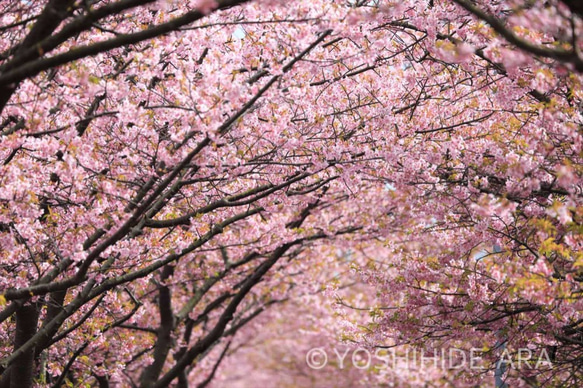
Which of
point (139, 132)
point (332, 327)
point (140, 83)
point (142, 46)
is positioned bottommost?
point (139, 132)

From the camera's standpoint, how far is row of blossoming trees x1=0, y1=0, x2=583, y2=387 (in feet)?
19.0

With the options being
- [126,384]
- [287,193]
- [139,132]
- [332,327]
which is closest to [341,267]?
[332,327]

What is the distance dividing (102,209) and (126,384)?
8.69 m

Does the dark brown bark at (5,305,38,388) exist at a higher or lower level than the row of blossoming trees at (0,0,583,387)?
lower

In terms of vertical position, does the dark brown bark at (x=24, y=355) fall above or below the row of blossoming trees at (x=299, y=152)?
below

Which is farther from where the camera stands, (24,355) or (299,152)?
(299,152)

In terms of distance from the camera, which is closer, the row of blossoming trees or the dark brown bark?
the row of blossoming trees

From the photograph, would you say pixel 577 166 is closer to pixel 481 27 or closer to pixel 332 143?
pixel 481 27

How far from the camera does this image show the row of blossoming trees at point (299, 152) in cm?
580

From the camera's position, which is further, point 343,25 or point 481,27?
point 481,27

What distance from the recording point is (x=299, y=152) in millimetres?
8414

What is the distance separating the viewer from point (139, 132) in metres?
6.94

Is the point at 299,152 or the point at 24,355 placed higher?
the point at 299,152

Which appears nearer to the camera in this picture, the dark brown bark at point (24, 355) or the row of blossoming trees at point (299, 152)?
the row of blossoming trees at point (299, 152)
